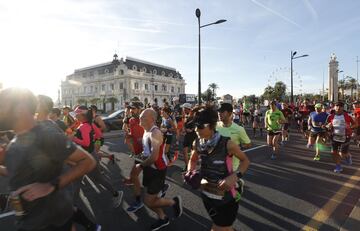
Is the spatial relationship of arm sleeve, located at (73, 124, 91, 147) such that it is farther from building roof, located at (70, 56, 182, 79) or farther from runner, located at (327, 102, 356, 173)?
building roof, located at (70, 56, 182, 79)

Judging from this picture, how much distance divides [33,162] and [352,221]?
4.44 meters

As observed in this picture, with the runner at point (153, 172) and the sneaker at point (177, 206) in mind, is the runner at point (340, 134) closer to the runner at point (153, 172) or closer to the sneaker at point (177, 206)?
the sneaker at point (177, 206)

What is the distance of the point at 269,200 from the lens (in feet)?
17.8

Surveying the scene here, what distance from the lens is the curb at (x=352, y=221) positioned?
4.15 m

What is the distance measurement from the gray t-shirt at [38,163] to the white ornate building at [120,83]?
71943mm

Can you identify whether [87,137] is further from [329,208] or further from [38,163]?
[329,208]

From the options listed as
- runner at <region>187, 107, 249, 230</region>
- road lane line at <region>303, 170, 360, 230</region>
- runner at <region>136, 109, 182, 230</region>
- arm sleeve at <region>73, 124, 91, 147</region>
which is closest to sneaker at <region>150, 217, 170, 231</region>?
runner at <region>136, 109, 182, 230</region>

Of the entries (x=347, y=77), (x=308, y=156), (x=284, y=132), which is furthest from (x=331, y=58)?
(x=308, y=156)

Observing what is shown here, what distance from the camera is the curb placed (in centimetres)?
415

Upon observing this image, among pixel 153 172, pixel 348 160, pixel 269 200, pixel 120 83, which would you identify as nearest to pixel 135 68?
pixel 120 83

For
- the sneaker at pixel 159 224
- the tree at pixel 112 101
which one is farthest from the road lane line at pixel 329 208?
the tree at pixel 112 101

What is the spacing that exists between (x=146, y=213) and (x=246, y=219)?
1610mm

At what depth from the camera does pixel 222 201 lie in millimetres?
2809

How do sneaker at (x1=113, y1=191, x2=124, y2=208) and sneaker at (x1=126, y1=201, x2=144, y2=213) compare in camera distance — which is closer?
sneaker at (x1=126, y1=201, x2=144, y2=213)
